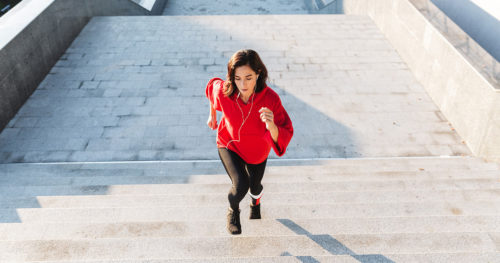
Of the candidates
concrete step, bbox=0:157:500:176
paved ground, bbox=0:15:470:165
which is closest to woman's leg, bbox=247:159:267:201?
concrete step, bbox=0:157:500:176

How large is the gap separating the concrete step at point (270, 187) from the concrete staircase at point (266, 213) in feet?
0.04

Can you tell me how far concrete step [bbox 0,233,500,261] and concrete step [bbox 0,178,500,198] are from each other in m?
1.07

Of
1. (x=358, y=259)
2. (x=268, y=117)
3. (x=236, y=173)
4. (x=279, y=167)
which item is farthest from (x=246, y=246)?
(x=279, y=167)

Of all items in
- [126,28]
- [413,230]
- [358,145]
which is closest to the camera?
[413,230]

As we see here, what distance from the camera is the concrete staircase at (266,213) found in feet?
10.4

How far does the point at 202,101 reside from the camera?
703cm

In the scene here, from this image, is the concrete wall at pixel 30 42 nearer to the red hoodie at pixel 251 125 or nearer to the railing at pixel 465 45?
the red hoodie at pixel 251 125

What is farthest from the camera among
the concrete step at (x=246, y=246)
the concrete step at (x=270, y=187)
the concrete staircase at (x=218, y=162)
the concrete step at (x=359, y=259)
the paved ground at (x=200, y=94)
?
the paved ground at (x=200, y=94)

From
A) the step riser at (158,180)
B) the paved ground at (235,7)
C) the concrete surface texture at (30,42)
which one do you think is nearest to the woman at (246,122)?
the step riser at (158,180)

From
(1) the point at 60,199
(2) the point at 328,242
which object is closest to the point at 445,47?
(2) the point at 328,242

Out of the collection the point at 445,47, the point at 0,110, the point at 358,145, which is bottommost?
the point at 358,145

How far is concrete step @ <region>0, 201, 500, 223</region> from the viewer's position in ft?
12.2

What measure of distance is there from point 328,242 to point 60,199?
106 inches

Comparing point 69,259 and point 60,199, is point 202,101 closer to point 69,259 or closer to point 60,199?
point 60,199
